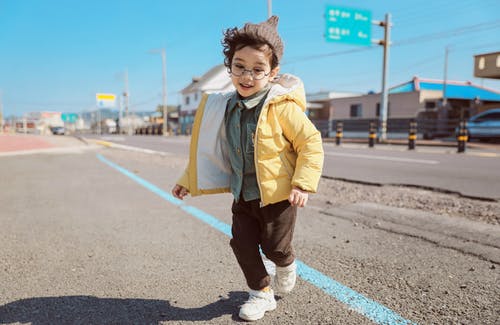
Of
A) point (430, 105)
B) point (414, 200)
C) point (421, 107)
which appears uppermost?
point (430, 105)

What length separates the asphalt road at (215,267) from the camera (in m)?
1.95

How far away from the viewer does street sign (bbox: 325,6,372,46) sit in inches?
744

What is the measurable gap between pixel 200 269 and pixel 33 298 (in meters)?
0.99

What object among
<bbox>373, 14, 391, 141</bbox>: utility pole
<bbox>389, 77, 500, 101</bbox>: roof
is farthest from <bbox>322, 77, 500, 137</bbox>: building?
<bbox>373, 14, 391, 141</bbox>: utility pole

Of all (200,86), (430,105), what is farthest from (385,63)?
(200,86)

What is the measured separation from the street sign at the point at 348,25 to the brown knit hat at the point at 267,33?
715 inches

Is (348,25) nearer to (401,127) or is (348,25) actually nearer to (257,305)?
(401,127)

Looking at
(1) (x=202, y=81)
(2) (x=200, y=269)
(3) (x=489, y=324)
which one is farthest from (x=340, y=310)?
(1) (x=202, y=81)

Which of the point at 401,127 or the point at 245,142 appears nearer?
the point at 245,142

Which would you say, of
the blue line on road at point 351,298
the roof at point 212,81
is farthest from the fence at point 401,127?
the roof at point 212,81

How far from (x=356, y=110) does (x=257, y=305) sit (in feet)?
110

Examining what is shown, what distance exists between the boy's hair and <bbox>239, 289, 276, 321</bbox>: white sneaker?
4.02ft

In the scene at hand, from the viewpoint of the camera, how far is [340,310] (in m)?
1.94

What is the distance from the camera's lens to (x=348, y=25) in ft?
62.9
